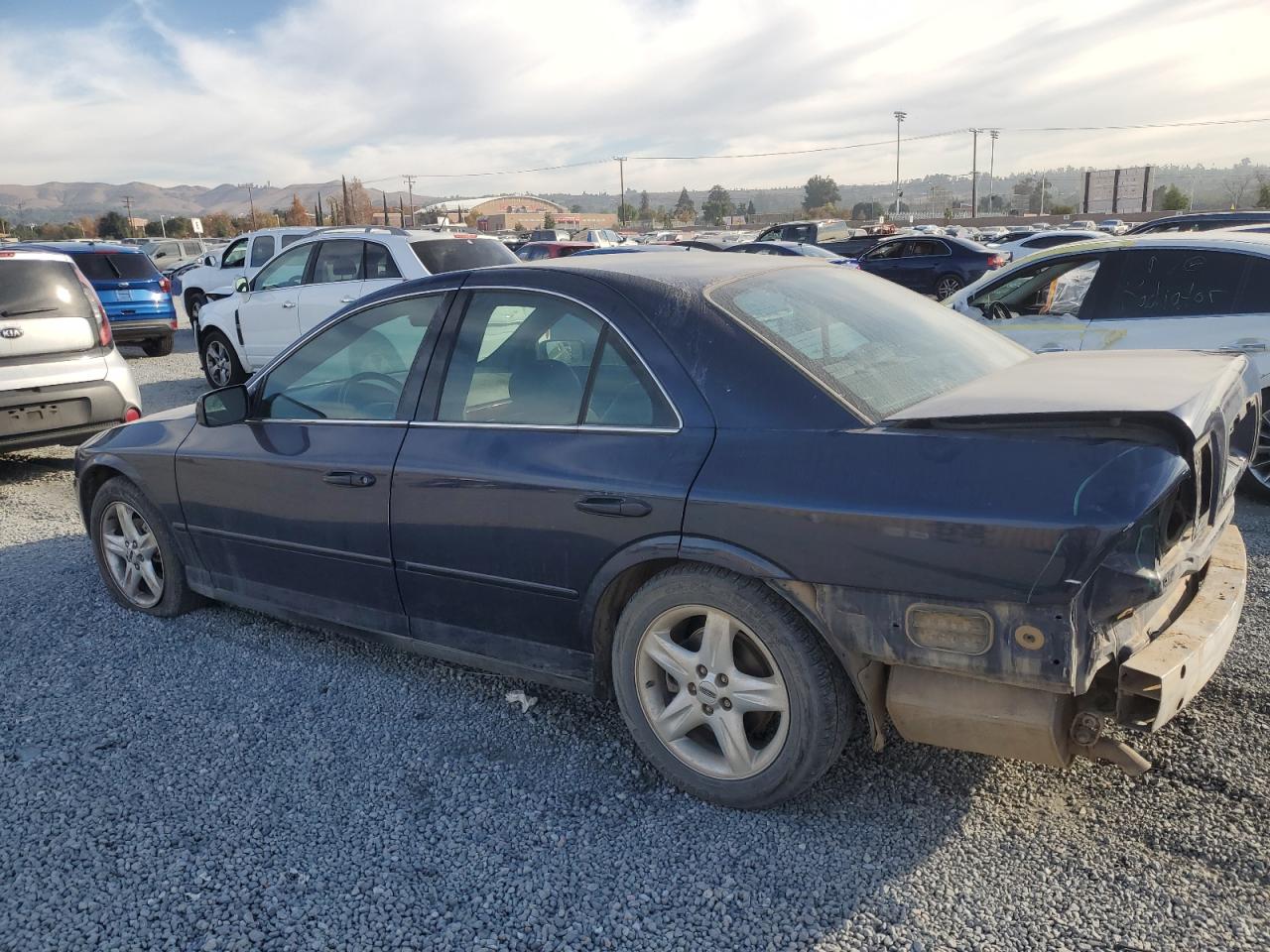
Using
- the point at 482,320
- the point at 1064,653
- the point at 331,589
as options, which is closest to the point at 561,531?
the point at 482,320

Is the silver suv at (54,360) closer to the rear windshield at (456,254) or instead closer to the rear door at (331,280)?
the rear door at (331,280)

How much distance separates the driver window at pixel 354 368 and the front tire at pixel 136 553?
0.96 m

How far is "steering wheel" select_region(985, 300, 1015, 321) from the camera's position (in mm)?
7048

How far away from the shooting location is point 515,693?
371cm

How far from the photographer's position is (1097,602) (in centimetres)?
223

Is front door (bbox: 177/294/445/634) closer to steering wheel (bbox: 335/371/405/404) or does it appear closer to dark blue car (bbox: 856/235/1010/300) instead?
steering wheel (bbox: 335/371/405/404)

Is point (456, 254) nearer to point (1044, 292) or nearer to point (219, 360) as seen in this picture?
point (219, 360)

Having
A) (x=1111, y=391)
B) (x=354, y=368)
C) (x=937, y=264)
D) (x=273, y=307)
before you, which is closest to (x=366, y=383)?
(x=354, y=368)

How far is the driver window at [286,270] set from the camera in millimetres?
10172

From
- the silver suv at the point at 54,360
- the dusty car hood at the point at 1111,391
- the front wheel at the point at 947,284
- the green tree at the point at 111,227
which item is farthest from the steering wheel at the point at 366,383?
the green tree at the point at 111,227

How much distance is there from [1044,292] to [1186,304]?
43.8 inches

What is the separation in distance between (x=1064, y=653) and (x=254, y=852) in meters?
2.25

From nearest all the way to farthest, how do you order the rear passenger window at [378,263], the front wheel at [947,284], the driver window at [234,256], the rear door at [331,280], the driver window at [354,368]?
the driver window at [354,368], the rear passenger window at [378,263], the rear door at [331,280], the driver window at [234,256], the front wheel at [947,284]

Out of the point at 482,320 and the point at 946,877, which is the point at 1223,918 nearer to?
the point at 946,877
